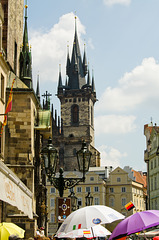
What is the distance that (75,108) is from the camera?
317 feet

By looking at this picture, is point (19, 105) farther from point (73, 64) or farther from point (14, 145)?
point (73, 64)

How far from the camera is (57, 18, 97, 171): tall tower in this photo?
90.6m

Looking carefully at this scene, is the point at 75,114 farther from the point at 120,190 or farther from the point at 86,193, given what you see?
the point at 120,190

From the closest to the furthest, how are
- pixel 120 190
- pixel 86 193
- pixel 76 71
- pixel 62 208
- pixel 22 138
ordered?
1. pixel 62 208
2. pixel 22 138
3. pixel 86 193
4. pixel 120 190
5. pixel 76 71

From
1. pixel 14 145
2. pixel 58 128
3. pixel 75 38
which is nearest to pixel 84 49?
pixel 75 38

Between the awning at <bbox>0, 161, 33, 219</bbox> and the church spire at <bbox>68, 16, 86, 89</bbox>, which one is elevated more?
the church spire at <bbox>68, 16, 86, 89</bbox>

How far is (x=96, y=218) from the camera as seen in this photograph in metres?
9.45

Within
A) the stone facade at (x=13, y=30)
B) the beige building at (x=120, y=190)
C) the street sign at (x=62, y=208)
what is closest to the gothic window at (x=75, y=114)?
the beige building at (x=120, y=190)

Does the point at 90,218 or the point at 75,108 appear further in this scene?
the point at 75,108

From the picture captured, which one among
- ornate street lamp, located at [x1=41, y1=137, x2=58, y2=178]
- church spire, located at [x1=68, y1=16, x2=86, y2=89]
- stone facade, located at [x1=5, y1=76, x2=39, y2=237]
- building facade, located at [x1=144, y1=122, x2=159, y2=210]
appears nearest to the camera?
ornate street lamp, located at [x1=41, y1=137, x2=58, y2=178]

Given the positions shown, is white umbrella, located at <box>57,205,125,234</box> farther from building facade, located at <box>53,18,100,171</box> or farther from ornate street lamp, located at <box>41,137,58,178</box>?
building facade, located at <box>53,18,100,171</box>

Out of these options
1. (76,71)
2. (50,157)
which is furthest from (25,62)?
(76,71)

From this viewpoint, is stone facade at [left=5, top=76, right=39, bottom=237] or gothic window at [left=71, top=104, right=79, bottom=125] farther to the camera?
gothic window at [left=71, top=104, right=79, bottom=125]

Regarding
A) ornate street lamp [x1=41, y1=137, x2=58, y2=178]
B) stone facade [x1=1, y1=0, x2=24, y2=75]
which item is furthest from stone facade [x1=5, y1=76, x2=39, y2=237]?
ornate street lamp [x1=41, y1=137, x2=58, y2=178]
